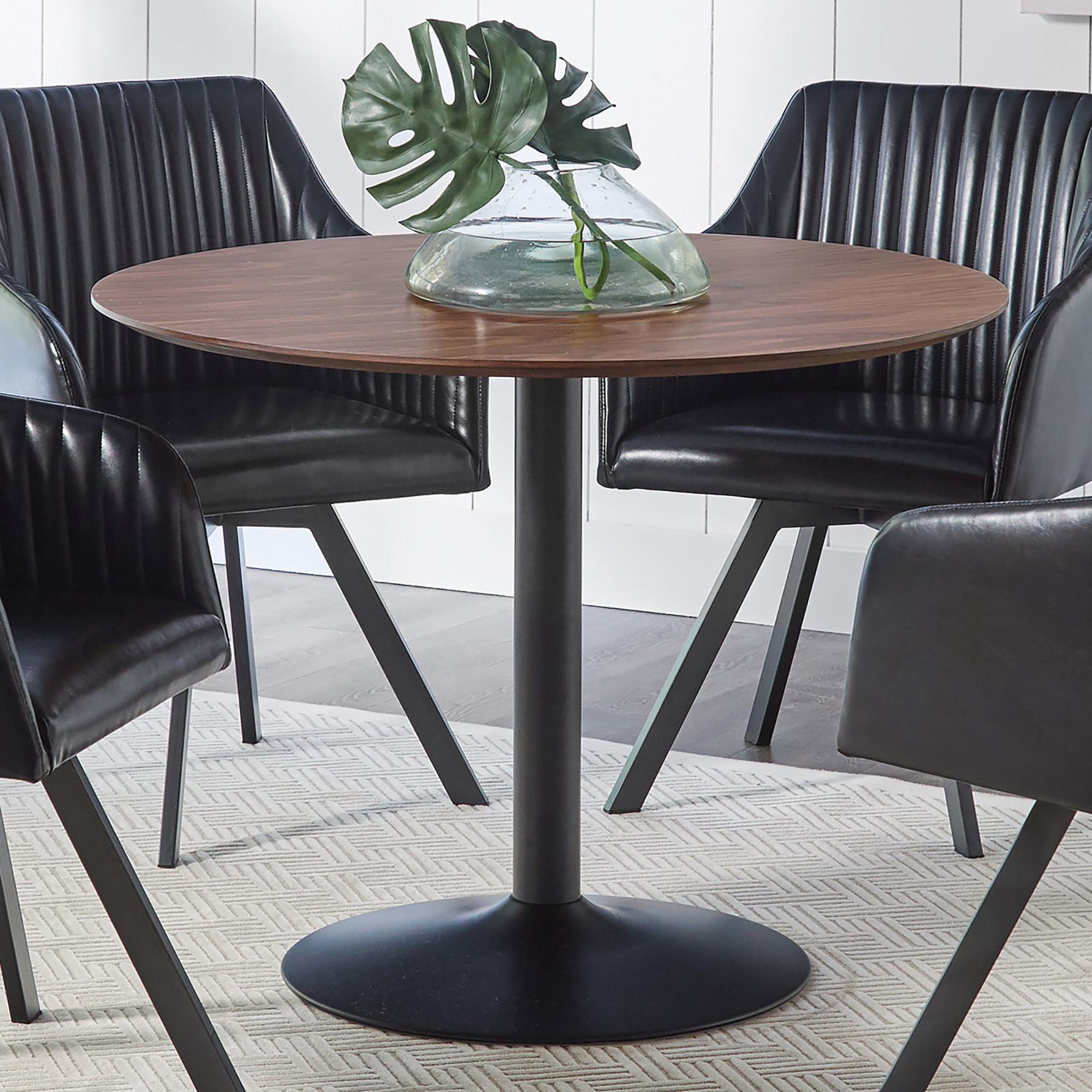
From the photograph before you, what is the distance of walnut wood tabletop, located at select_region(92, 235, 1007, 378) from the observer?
1.49 meters

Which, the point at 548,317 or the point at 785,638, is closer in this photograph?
the point at 548,317

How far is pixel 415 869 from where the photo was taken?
214 cm

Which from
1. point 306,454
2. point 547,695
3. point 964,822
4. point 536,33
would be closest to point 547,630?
point 547,695

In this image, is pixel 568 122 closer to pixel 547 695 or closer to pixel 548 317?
pixel 548 317

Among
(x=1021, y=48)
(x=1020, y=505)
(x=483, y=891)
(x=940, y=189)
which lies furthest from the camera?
(x=1021, y=48)

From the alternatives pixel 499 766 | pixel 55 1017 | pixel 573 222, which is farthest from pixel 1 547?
pixel 499 766

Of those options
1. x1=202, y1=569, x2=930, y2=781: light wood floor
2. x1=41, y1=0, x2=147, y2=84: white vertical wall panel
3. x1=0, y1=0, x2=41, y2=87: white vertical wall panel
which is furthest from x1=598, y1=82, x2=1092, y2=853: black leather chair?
x1=0, y1=0, x2=41, y2=87: white vertical wall panel

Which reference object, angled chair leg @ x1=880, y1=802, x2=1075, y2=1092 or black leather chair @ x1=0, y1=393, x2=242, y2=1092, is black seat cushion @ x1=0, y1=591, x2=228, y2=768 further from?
angled chair leg @ x1=880, y1=802, x2=1075, y2=1092

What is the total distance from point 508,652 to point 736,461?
972 mm

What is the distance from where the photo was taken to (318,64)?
3.36 meters

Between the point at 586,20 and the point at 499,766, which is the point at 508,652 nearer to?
the point at 499,766

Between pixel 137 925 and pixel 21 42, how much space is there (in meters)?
2.64

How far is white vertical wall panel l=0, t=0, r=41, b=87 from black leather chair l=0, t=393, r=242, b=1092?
88.1 inches

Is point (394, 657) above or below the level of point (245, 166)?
below
